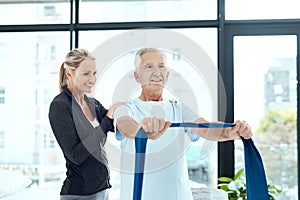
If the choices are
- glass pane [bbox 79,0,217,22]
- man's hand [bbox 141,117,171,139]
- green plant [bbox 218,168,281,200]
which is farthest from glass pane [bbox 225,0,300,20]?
man's hand [bbox 141,117,171,139]

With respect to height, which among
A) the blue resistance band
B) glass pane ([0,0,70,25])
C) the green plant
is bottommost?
the green plant

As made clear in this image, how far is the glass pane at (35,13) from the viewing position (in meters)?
3.23

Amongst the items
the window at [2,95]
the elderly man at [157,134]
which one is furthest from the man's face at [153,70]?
the window at [2,95]

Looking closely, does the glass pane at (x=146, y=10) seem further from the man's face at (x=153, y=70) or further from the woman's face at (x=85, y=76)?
the man's face at (x=153, y=70)

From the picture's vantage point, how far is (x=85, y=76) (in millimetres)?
1724

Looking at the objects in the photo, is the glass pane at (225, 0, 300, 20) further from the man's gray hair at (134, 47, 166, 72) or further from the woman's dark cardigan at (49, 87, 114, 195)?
the man's gray hair at (134, 47, 166, 72)

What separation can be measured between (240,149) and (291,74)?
2.04ft

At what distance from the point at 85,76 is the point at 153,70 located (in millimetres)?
435

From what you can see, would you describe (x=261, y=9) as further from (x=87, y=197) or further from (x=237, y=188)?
(x=87, y=197)

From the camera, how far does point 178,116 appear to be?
1395mm

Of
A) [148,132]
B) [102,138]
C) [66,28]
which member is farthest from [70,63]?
[66,28]

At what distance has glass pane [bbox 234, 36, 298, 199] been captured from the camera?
3061 millimetres

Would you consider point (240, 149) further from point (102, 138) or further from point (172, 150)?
point (172, 150)

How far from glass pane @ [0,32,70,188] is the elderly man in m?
1.93
